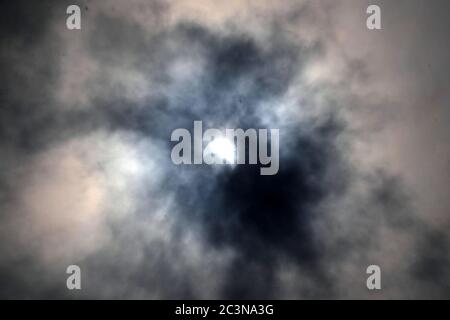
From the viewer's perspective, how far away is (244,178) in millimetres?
14539

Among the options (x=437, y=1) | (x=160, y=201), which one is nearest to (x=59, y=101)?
(x=160, y=201)

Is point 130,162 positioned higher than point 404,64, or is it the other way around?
point 404,64

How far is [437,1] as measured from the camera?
1377 cm

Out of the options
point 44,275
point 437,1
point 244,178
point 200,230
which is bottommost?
point 44,275

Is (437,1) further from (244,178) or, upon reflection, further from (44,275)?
(44,275)

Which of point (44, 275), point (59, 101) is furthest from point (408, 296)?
point (59, 101)

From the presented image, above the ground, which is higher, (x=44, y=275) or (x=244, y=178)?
(x=244, y=178)

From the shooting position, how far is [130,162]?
46.0 ft

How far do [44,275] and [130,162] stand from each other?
6369 mm

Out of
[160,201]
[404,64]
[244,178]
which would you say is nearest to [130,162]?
[160,201]

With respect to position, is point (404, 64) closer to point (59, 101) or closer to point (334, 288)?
point (334, 288)

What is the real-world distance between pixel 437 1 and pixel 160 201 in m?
14.7

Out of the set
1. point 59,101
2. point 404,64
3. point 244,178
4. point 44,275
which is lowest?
point 44,275
